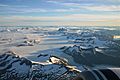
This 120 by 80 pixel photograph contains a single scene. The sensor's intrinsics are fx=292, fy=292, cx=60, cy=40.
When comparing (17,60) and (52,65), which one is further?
(17,60)

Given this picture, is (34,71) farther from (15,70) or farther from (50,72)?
(15,70)

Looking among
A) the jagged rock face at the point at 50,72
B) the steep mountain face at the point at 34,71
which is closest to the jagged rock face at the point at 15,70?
the steep mountain face at the point at 34,71

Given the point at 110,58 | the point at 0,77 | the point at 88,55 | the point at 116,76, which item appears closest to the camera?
the point at 116,76

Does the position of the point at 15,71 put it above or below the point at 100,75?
below

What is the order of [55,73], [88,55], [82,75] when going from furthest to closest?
1. [88,55]
2. [55,73]
3. [82,75]

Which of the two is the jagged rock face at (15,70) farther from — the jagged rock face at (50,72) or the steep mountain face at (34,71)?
the jagged rock face at (50,72)

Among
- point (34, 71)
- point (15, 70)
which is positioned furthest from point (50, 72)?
point (15, 70)

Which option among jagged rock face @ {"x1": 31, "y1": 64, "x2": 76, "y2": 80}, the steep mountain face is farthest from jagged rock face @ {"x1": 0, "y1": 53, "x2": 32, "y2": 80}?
jagged rock face @ {"x1": 31, "y1": 64, "x2": 76, "y2": 80}

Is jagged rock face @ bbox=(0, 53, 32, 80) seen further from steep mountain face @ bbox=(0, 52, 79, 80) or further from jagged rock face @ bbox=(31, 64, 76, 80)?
jagged rock face @ bbox=(31, 64, 76, 80)

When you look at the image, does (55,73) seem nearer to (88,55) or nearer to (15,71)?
(15,71)

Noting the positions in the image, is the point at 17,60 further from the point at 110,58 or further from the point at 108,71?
the point at 108,71

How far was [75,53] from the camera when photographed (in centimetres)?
7369

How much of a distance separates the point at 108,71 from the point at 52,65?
3902 centimetres

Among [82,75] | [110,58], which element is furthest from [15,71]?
[82,75]
